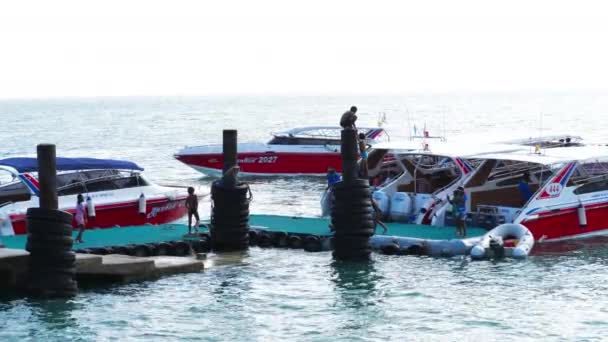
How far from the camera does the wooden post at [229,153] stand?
90.6ft

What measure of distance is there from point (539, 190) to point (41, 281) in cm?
1300

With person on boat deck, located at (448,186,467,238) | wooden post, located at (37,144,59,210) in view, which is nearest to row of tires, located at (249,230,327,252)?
person on boat deck, located at (448,186,467,238)

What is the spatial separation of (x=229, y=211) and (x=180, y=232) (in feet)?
6.41

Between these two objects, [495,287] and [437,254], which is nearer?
[495,287]

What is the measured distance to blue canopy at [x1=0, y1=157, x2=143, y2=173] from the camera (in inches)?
1196

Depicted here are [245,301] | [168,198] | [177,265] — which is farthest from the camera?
[168,198]

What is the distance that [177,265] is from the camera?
25.3 meters

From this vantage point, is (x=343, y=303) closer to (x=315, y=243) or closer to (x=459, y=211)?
(x=315, y=243)

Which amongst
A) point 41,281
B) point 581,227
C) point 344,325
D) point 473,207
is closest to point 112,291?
point 41,281

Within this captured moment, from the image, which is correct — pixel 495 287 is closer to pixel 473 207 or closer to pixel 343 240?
pixel 343 240

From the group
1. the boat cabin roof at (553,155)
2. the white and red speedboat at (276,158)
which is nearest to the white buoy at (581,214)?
the boat cabin roof at (553,155)

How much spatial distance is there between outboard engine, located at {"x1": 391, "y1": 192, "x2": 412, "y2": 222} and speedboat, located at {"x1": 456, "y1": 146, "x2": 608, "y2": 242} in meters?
1.58

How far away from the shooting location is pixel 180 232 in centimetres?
2888

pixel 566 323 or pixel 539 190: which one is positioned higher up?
pixel 539 190
